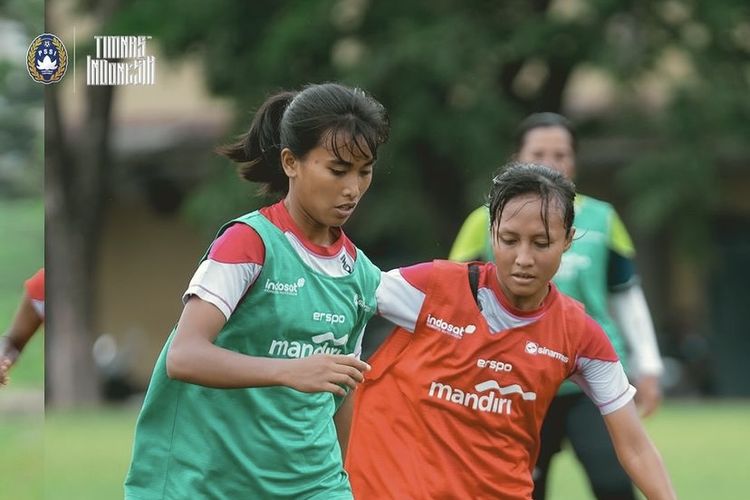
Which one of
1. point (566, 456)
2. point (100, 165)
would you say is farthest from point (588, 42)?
point (100, 165)

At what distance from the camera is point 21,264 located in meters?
5.50

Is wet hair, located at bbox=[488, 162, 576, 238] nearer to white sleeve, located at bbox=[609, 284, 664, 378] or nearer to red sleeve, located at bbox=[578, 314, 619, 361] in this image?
red sleeve, located at bbox=[578, 314, 619, 361]

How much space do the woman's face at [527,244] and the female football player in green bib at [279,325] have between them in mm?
470

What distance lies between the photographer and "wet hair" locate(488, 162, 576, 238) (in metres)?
4.62

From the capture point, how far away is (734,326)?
24.3m

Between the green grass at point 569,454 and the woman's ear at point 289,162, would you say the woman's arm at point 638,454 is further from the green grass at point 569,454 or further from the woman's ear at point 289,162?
the green grass at point 569,454

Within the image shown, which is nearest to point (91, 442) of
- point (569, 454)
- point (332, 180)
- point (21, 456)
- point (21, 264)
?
point (569, 454)

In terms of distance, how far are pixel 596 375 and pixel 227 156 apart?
48.2 inches

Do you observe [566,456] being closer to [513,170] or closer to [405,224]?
[405,224]

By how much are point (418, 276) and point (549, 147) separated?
1.61 meters

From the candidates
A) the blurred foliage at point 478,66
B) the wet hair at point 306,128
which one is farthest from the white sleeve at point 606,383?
the blurred foliage at point 478,66

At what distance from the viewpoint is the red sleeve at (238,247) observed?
161 inches

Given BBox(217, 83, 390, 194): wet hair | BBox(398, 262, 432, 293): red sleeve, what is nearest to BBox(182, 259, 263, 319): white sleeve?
BBox(217, 83, 390, 194): wet hair

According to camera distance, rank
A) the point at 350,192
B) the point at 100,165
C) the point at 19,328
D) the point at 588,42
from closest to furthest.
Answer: the point at 350,192, the point at 19,328, the point at 588,42, the point at 100,165
